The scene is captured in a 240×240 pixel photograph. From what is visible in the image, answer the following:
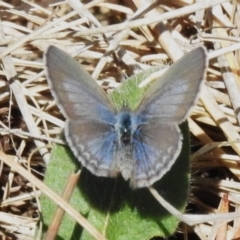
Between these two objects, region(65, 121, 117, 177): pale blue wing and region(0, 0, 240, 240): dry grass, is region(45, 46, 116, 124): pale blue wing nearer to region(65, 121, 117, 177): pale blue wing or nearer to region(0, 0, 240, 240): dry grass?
region(65, 121, 117, 177): pale blue wing

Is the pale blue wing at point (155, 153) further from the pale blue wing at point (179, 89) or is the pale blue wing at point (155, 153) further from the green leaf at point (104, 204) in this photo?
the green leaf at point (104, 204)

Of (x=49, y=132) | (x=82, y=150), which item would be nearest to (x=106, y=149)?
(x=82, y=150)

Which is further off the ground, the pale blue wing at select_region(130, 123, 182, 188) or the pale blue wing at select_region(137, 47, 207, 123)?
the pale blue wing at select_region(137, 47, 207, 123)

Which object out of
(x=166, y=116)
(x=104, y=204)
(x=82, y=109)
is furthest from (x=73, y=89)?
(x=104, y=204)

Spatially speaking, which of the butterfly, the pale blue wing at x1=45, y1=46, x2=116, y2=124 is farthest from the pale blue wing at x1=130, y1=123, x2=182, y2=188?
the pale blue wing at x1=45, y1=46, x2=116, y2=124

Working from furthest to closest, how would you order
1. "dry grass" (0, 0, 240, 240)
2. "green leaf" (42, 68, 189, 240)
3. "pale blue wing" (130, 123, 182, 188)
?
"dry grass" (0, 0, 240, 240) → "green leaf" (42, 68, 189, 240) → "pale blue wing" (130, 123, 182, 188)

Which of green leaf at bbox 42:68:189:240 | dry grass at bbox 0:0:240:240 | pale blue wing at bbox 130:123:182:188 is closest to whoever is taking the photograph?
pale blue wing at bbox 130:123:182:188

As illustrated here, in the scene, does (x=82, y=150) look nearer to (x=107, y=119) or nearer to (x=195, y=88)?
(x=107, y=119)
